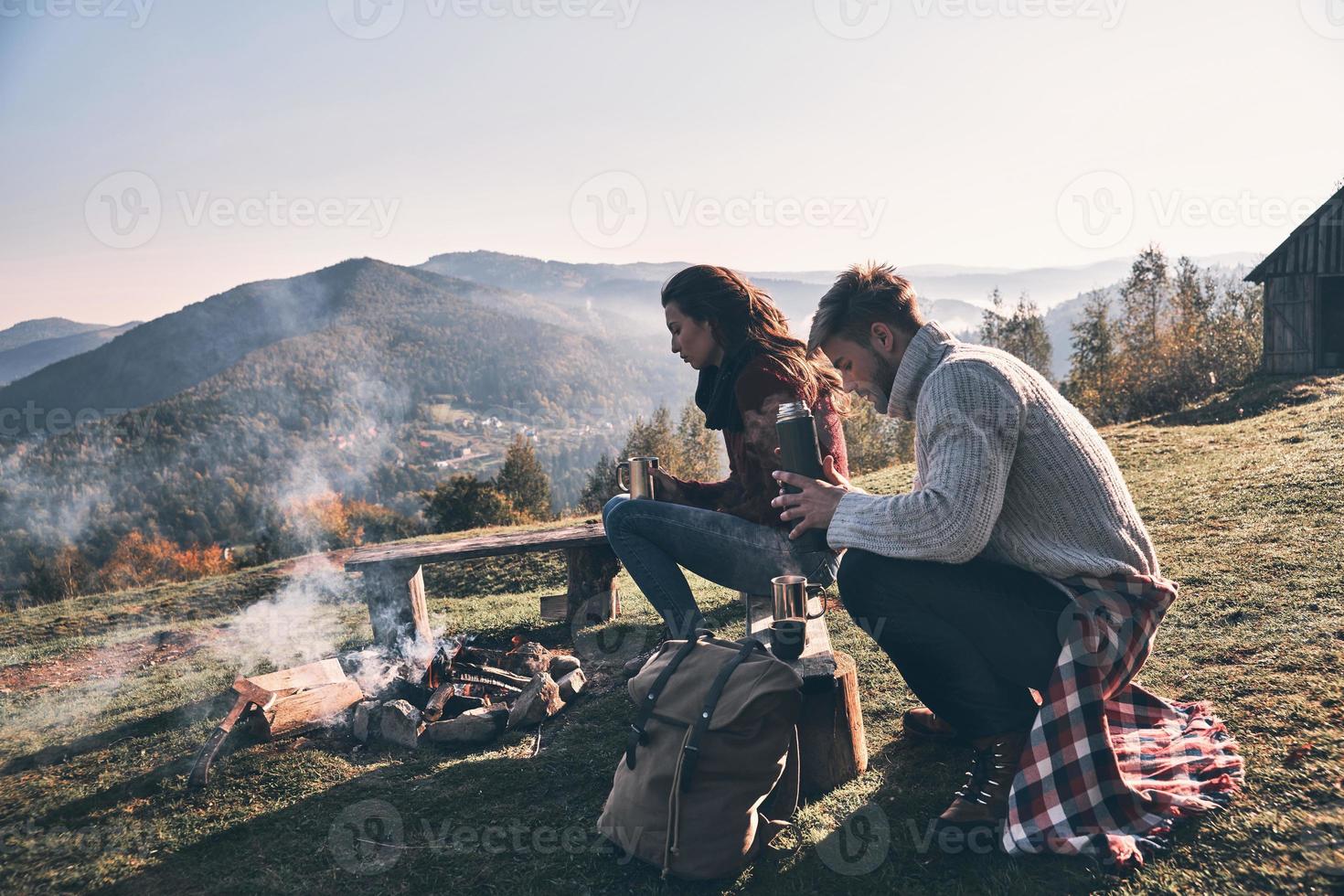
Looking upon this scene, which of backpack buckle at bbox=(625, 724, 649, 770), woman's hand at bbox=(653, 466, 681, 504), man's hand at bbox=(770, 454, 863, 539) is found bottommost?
backpack buckle at bbox=(625, 724, 649, 770)

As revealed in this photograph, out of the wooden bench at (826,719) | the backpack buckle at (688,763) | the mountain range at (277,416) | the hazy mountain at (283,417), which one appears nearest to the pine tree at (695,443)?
the mountain range at (277,416)

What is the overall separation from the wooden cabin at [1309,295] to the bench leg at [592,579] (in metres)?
17.6

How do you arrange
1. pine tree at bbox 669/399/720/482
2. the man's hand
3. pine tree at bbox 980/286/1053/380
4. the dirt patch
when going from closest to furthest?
the man's hand, the dirt patch, pine tree at bbox 669/399/720/482, pine tree at bbox 980/286/1053/380

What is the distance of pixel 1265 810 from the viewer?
2.47 m

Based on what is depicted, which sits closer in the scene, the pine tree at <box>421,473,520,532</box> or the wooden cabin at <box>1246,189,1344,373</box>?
the wooden cabin at <box>1246,189,1344,373</box>

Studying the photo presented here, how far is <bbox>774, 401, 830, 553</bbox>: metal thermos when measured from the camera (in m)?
2.88

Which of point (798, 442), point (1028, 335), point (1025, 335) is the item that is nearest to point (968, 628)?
point (798, 442)

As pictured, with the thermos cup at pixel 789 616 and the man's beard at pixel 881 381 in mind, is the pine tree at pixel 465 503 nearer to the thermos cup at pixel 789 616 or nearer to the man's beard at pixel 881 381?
the thermos cup at pixel 789 616

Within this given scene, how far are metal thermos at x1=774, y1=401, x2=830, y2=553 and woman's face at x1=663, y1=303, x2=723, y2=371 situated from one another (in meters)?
0.77

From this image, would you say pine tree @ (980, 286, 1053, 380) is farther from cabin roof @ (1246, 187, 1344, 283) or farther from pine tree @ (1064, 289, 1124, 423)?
cabin roof @ (1246, 187, 1344, 283)

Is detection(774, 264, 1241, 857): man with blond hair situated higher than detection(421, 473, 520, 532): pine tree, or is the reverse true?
detection(774, 264, 1241, 857): man with blond hair

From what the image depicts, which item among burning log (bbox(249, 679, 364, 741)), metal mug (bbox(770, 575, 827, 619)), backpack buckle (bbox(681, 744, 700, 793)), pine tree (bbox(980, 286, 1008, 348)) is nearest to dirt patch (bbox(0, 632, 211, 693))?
burning log (bbox(249, 679, 364, 741))

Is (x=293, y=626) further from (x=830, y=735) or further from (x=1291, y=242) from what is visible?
(x=1291, y=242)

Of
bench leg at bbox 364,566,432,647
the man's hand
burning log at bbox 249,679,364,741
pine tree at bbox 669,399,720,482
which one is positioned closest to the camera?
the man's hand
